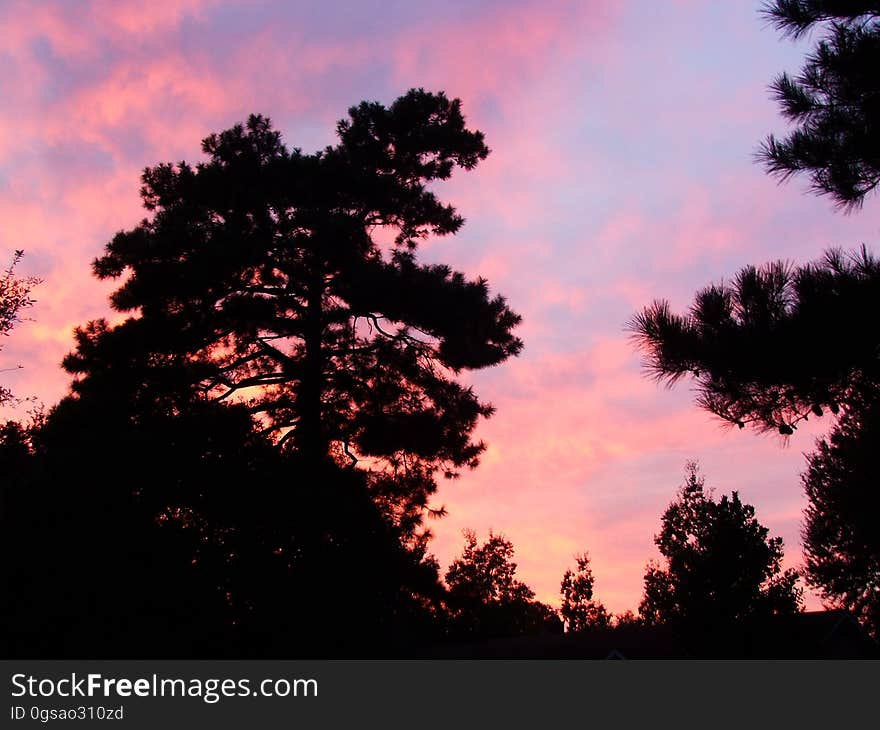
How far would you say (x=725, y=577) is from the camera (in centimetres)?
1523

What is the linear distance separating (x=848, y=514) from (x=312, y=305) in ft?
41.3

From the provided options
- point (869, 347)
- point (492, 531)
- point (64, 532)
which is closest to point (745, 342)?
point (869, 347)

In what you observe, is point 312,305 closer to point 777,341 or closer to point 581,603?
point 777,341

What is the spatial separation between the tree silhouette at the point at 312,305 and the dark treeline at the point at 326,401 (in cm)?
5

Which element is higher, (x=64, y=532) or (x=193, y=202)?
(x=193, y=202)

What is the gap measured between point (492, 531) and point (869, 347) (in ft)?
159

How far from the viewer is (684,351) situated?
9672 millimetres

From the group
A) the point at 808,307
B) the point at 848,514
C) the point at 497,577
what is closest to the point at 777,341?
the point at 808,307

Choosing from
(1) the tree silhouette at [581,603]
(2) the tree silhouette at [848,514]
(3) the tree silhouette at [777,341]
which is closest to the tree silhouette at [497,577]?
(1) the tree silhouette at [581,603]

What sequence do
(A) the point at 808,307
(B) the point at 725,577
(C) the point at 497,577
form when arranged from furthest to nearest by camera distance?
(C) the point at 497,577 < (B) the point at 725,577 < (A) the point at 808,307

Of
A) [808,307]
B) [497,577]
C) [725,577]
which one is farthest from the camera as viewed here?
[497,577]
